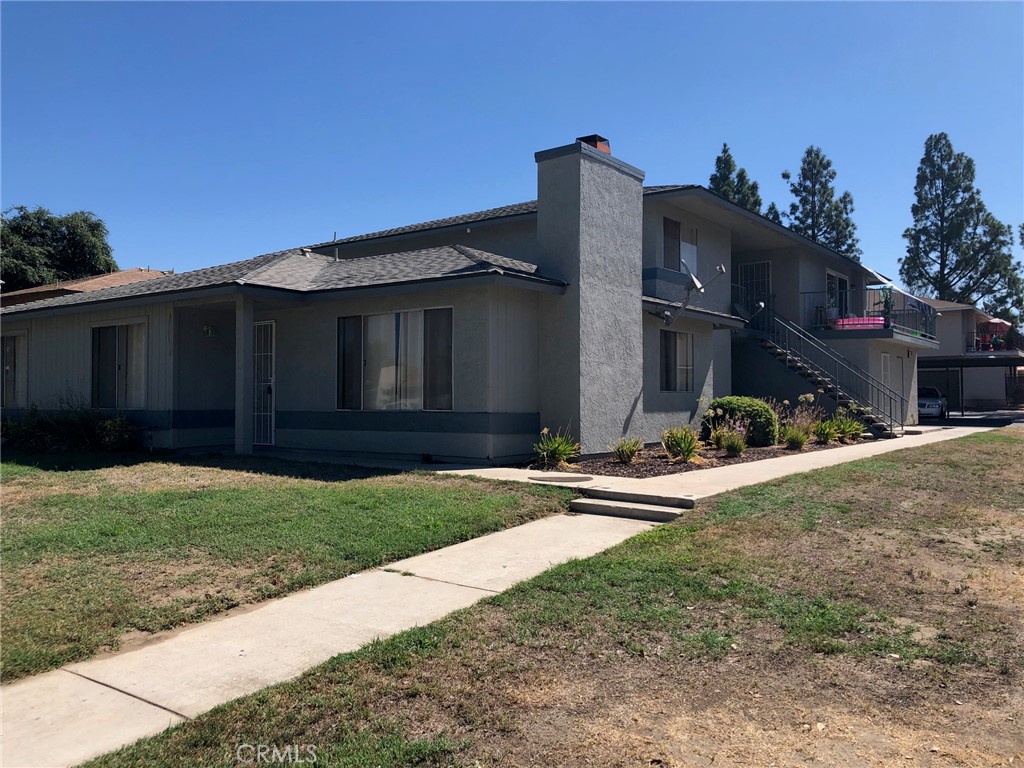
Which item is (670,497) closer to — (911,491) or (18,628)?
(911,491)

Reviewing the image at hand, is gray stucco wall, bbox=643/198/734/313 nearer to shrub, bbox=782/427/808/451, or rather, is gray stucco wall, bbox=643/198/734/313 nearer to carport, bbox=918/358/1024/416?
shrub, bbox=782/427/808/451

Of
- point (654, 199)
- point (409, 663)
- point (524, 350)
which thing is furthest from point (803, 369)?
point (409, 663)

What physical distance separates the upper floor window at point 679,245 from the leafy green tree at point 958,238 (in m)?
39.5

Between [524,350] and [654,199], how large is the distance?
22.2 feet

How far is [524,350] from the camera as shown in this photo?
13828 mm

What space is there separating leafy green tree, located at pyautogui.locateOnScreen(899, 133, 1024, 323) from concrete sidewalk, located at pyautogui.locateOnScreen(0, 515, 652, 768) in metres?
53.7

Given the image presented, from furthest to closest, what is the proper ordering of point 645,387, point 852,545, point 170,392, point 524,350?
point 645,387
point 170,392
point 524,350
point 852,545

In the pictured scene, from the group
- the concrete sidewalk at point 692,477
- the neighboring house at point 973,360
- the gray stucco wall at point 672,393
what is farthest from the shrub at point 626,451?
the neighboring house at point 973,360

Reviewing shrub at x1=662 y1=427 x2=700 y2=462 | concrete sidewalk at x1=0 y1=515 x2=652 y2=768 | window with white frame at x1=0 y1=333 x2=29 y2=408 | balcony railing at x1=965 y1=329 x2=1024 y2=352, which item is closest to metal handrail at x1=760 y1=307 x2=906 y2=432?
shrub at x1=662 y1=427 x2=700 y2=462

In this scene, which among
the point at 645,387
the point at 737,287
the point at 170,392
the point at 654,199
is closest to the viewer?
the point at 170,392

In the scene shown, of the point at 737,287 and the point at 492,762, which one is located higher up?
the point at 737,287

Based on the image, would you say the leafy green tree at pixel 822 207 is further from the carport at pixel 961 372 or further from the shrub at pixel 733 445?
the shrub at pixel 733 445

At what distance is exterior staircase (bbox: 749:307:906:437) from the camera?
74.3ft

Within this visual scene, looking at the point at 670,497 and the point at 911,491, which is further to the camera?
the point at 911,491
